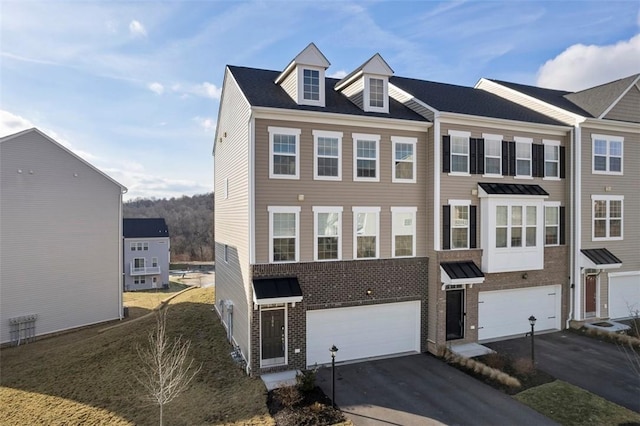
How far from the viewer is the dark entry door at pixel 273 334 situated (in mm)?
12445

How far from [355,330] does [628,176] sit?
16.1m

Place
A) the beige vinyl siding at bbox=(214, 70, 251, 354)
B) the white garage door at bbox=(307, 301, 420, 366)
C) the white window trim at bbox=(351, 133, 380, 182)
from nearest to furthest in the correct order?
the beige vinyl siding at bbox=(214, 70, 251, 354) → the white garage door at bbox=(307, 301, 420, 366) → the white window trim at bbox=(351, 133, 380, 182)

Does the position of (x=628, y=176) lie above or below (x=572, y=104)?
below

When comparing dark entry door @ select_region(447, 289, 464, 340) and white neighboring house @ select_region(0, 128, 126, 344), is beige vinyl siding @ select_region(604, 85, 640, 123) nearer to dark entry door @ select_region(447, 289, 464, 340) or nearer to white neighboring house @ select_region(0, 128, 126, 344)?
dark entry door @ select_region(447, 289, 464, 340)

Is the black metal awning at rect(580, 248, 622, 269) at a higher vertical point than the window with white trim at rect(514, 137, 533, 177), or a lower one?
lower

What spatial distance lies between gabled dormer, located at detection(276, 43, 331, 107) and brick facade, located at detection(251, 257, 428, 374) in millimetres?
6301

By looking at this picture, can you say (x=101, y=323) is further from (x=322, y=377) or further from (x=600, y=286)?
(x=600, y=286)

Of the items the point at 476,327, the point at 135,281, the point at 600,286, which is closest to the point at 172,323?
the point at 476,327

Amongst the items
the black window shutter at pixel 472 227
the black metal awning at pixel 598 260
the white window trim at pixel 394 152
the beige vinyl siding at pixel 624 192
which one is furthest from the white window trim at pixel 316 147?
the black metal awning at pixel 598 260

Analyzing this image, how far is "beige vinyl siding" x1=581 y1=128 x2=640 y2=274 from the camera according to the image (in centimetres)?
1703

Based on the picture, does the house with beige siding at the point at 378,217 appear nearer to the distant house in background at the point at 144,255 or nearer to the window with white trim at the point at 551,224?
the window with white trim at the point at 551,224

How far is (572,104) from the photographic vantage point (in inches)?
755

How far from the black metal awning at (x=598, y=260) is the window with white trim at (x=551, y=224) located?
1.38 metres

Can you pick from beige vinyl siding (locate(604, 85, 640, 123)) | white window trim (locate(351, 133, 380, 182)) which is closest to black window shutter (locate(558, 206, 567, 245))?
beige vinyl siding (locate(604, 85, 640, 123))
